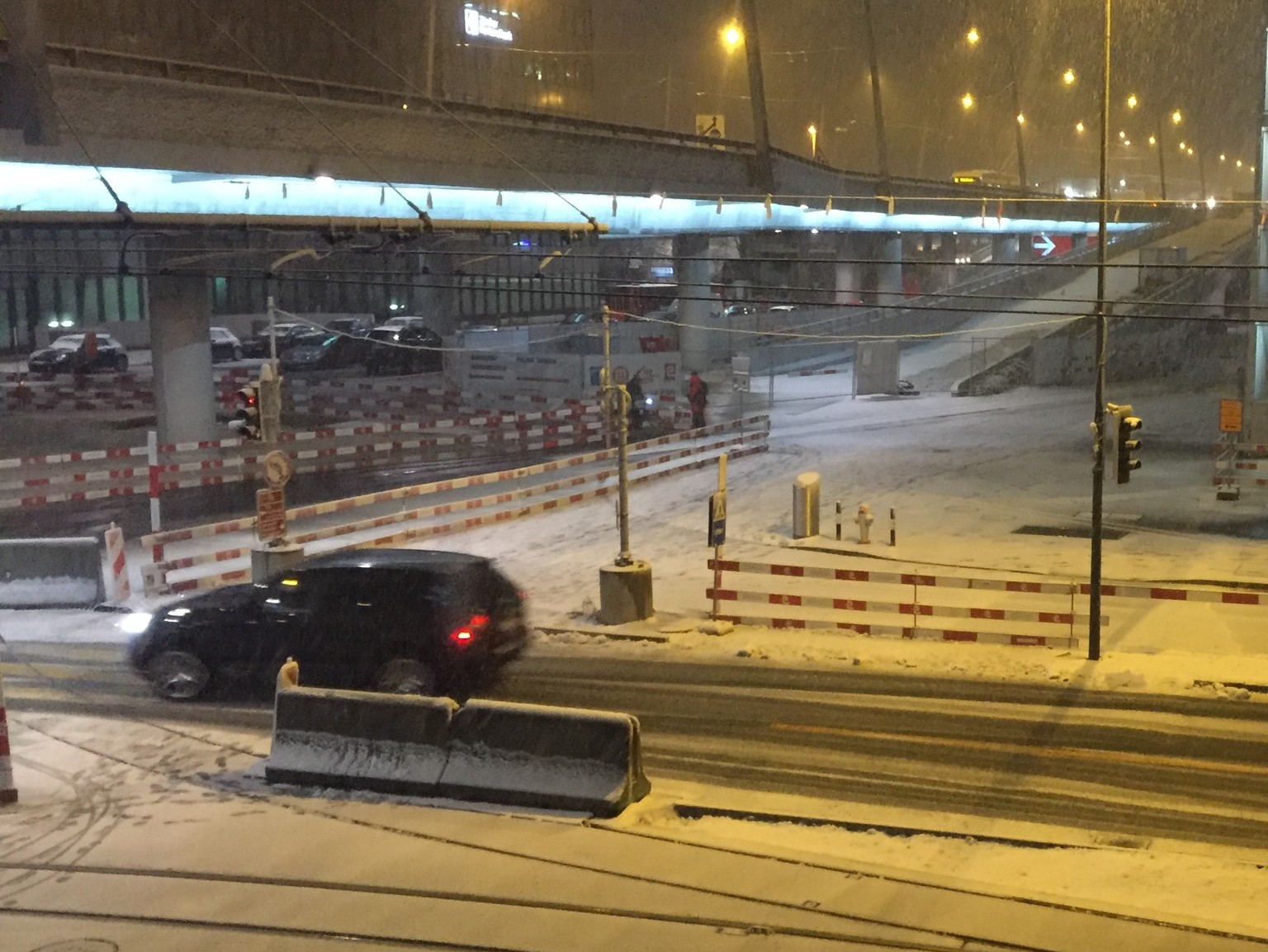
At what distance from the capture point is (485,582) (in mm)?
13164

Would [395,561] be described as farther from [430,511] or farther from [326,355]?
[326,355]

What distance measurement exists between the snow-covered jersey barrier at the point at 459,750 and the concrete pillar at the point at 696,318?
40.5 meters

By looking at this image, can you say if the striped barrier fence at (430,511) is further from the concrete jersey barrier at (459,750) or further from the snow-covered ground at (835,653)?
the concrete jersey barrier at (459,750)

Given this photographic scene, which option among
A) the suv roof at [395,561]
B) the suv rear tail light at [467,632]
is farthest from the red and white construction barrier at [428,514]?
the suv rear tail light at [467,632]

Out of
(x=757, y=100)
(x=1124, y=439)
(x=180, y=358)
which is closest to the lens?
(x=1124, y=439)

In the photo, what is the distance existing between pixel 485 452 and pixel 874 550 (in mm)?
13511

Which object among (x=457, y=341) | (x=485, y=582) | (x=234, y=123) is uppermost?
(x=234, y=123)

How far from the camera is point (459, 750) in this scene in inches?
412

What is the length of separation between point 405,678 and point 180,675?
2.38 m

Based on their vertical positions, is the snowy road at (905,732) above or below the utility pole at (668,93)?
below

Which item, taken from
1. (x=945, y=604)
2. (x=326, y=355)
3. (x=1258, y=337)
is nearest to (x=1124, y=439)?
(x=945, y=604)

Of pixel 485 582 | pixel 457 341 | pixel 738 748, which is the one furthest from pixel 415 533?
pixel 457 341

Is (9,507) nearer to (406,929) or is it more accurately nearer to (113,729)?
(113,729)

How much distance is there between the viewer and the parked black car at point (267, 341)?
2030 inches
